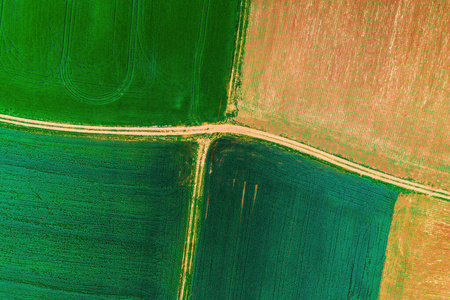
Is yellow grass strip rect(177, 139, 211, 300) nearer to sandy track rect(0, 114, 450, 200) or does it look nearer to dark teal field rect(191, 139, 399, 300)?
dark teal field rect(191, 139, 399, 300)

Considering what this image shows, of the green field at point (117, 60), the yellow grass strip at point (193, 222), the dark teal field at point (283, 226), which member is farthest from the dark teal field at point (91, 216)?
the dark teal field at point (283, 226)

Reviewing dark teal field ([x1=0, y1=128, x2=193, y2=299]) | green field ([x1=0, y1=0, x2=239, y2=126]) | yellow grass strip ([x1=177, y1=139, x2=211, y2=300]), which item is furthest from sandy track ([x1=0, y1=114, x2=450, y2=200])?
yellow grass strip ([x1=177, y1=139, x2=211, y2=300])

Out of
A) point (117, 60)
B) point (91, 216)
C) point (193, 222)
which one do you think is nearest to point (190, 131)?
point (193, 222)

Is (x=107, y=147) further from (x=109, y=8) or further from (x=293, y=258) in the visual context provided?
(x=293, y=258)

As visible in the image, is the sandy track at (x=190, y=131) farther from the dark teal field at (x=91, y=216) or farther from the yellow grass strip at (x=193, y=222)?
the yellow grass strip at (x=193, y=222)

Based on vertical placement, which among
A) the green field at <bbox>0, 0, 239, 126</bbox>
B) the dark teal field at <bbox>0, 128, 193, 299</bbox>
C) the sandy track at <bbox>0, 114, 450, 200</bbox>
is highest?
the green field at <bbox>0, 0, 239, 126</bbox>

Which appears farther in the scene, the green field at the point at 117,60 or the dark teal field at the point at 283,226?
the dark teal field at the point at 283,226
